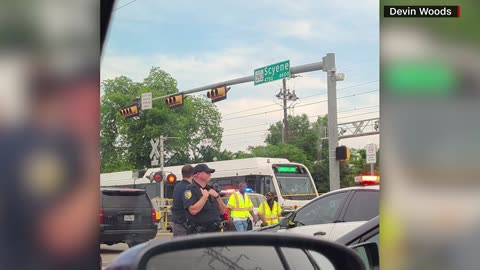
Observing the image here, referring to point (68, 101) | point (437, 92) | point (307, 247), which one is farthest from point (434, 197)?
point (68, 101)

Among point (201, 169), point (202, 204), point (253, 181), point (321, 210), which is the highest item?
point (201, 169)

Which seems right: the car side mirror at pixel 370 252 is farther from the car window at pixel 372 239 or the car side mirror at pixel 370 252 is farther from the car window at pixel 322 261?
the car window at pixel 322 261

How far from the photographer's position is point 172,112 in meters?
2.86

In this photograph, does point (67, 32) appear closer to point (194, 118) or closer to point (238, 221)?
point (194, 118)

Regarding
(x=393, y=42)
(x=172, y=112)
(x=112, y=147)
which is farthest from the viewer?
(x=172, y=112)

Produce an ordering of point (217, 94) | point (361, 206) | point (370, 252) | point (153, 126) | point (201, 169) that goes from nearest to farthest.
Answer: point (370, 252), point (217, 94), point (153, 126), point (201, 169), point (361, 206)

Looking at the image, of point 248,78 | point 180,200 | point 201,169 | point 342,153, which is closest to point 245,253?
point 248,78

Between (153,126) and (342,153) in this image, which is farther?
(342,153)

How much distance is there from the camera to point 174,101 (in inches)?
108

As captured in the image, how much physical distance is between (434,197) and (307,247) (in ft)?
2.90

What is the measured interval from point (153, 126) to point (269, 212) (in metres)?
4.98

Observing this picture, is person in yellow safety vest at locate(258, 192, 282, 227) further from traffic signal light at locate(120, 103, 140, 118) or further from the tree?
traffic signal light at locate(120, 103, 140, 118)

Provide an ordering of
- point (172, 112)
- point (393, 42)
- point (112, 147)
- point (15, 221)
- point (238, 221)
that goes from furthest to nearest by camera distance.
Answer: point (238, 221)
point (172, 112)
point (112, 147)
point (393, 42)
point (15, 221)

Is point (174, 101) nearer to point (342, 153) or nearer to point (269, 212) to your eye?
point (269, 212)
